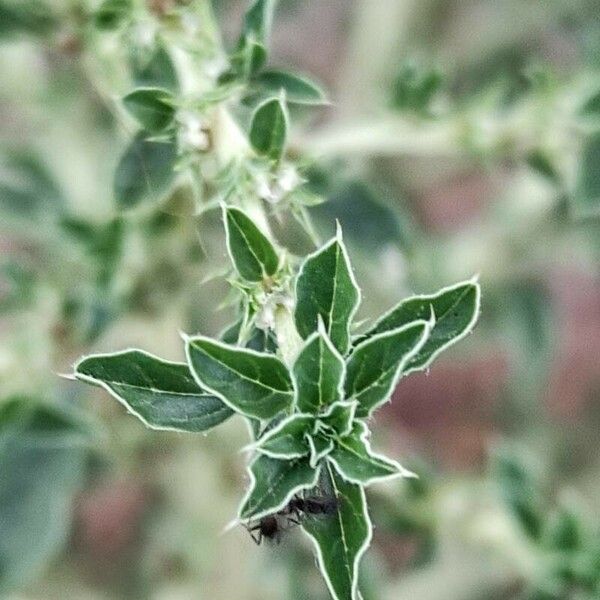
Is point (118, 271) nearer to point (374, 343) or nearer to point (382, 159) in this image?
point (374, 343)

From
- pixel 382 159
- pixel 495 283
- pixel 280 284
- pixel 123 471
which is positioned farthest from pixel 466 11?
pixel 280 284

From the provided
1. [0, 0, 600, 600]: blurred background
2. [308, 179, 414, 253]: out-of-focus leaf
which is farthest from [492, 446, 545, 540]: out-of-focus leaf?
[308, 179, 414, 253]: out-of-focus leaf

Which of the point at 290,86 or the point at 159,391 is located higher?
the point at 290,86

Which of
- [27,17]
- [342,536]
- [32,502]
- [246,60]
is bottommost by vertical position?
[342,536]

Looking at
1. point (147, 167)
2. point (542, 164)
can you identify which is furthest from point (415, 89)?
point (147, 167)

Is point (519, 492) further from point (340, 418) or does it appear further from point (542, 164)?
point (340, 418)

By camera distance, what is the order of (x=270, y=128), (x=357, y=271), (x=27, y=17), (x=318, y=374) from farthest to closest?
1. (x=357, y=271)
2. (x=27, y=17)
3. (x=270, y=128)
4. (x=318, y=374)

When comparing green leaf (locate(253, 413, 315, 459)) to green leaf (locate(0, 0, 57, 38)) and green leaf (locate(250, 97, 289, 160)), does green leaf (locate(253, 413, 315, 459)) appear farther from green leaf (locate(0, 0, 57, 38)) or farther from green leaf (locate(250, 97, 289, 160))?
green leaf (locate(0, 0, 57, 38))
